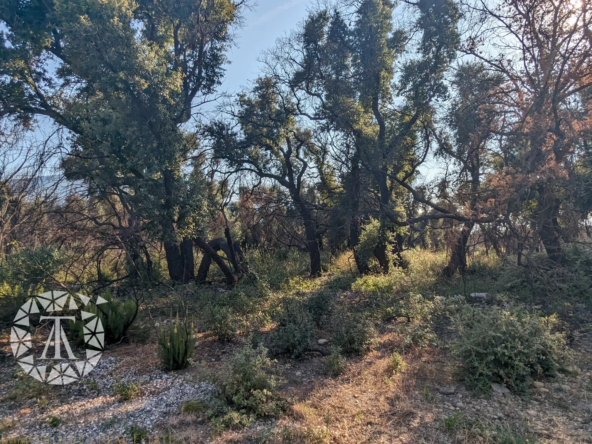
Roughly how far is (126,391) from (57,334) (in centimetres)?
262

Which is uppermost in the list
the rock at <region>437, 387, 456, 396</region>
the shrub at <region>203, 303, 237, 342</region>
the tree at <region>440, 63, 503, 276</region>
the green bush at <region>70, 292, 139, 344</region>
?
the tree at <region>440, 63, 503, 276</region>

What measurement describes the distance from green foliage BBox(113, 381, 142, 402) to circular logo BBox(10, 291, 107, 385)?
1012 millimetres

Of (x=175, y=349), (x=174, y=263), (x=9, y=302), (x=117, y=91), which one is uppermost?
(x=117, y=91)

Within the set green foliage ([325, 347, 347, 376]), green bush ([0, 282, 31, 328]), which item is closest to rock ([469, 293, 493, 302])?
green foliage ([325, 347, 347, 376])

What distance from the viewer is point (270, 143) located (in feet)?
37.2

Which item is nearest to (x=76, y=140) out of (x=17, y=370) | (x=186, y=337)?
(x=17, y=370)

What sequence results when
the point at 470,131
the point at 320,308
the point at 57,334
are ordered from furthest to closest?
the point at 470,131 < the point at 320,308 < the point at 57,334

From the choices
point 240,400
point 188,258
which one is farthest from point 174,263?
point 240,400

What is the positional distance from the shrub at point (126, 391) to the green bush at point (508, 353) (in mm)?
3827

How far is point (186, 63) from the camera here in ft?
32.9

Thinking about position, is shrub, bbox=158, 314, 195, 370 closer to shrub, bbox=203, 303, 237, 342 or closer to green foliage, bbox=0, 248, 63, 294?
shrub, bbox=203, 303, 237, 342

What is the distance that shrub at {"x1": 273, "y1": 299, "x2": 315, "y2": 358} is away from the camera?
530 cm

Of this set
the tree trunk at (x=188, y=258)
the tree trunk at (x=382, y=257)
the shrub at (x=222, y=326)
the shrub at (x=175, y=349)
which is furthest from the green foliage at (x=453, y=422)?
the tree trunk at (x=188, y=258)

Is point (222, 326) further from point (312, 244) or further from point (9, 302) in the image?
point (312, 244)
